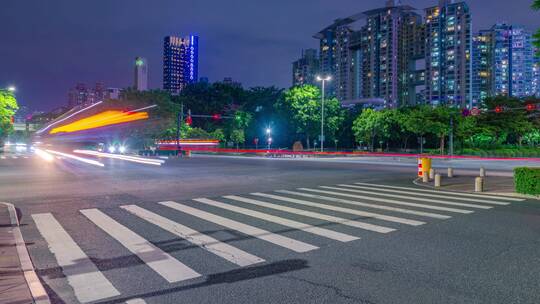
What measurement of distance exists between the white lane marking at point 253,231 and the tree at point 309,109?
50.0 metres

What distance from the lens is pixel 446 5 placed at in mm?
150750

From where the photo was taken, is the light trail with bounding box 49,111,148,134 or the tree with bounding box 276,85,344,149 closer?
the light trail with bounding box 49,111,148,134

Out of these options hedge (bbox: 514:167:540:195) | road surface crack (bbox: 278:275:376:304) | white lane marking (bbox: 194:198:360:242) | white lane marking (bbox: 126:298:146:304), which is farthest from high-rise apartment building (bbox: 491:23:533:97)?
white lane marking (bbox: 126:298:146:304)

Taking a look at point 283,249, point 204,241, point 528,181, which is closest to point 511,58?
point 528,181

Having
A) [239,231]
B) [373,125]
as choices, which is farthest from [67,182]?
[373,125]

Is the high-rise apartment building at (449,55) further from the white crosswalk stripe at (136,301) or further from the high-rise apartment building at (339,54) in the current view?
the white crosswalk stripe at (136,301)

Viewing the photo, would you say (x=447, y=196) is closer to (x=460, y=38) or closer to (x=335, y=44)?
(x=460, y=38)

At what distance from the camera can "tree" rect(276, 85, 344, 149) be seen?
198 feet

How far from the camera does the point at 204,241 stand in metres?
7.50

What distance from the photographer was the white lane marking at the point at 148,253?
5.65m

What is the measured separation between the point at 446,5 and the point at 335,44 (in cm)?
5596

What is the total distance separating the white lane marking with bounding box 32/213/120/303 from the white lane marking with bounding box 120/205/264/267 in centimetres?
181

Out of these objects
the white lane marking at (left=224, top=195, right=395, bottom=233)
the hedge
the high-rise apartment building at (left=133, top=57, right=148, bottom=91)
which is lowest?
the white lane marking at (left=224, top=195, right=395, bottom=233)

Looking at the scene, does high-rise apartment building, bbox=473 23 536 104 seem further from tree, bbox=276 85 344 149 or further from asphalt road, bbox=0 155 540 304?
asphalt road, bbox=0 155 540 304
